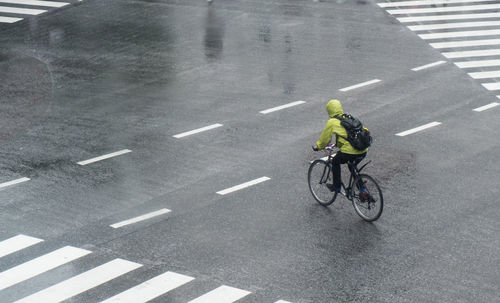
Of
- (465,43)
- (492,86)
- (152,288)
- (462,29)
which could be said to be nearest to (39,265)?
(152,288)

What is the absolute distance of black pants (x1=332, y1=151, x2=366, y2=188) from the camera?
11734mm

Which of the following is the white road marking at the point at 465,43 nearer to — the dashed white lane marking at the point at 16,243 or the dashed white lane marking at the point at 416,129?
the dashed white lane marking at the point at 416,129

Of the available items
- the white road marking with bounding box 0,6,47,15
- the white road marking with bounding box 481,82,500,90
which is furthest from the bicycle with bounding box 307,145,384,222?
the white road marking with bounding box 0,6,47,15

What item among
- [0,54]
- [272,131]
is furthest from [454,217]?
[0,54]

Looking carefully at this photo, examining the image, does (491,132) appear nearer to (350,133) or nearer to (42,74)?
(350,133)

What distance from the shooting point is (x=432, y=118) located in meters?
16.7

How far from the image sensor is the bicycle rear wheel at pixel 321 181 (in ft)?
40.5

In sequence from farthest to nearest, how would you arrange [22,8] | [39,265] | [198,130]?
[22,8] → [198,130] → [39,265]

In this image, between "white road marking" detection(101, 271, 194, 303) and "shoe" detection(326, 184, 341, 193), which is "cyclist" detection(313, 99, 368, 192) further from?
"white road marking" detection(101, 271, 194, 303)

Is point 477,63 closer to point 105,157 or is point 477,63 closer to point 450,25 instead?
point 450,25

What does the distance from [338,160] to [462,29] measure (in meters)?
15.4

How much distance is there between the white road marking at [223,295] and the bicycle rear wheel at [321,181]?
322cm

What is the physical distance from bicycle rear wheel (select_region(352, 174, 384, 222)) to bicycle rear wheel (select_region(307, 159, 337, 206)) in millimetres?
558

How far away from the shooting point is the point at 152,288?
963cm
